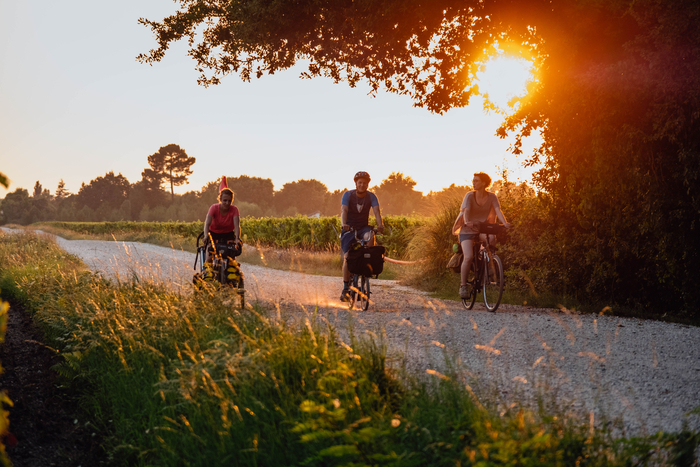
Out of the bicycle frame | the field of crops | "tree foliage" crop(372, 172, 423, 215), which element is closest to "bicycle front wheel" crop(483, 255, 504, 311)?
the bicycle frame

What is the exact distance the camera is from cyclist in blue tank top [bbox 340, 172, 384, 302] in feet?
27.2

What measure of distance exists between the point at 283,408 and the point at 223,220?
498 cm

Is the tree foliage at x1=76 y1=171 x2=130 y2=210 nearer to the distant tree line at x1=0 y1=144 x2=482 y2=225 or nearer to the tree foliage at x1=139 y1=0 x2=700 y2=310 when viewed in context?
the distant tree line at x1=0 y1=144 x2=482 y2=225

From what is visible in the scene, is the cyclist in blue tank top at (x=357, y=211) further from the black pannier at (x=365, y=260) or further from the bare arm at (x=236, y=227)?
the bare arm at (x=236, y=227)

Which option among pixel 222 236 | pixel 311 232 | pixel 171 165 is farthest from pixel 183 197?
pixel 222 236

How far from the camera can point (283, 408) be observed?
353cm

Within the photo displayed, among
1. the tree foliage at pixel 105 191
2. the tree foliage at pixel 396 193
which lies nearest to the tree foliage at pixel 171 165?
the tree foliage at pixel 105 191

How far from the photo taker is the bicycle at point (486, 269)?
8.34 metres

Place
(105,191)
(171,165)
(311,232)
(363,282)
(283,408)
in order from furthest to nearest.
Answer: (105,191)
(171,165)
(311,232)
(363,282)
(283,408)

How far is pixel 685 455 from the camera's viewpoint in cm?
255

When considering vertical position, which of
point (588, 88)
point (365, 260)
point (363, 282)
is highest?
point (588, 88)

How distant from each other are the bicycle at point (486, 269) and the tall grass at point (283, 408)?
13.3 feet

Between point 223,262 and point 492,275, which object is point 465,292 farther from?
A: point 223,262

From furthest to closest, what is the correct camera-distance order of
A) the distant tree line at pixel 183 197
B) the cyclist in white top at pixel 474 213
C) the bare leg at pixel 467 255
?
the distant tree line at pixel 183 197, the bare leg at pixel 467 255, the cyclist in white top at pixel 474 213
